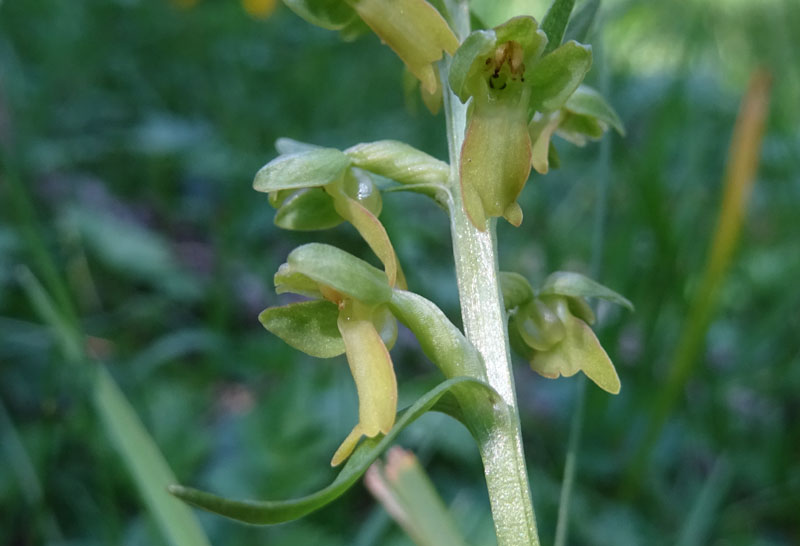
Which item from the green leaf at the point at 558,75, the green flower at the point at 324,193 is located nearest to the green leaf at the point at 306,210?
the green flower at the point at 324,193

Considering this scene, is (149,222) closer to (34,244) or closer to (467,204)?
(34,244)

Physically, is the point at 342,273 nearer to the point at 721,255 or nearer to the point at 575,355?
the point at 575,355

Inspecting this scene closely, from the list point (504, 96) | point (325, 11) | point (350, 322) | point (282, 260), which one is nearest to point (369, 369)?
point (350, 322)

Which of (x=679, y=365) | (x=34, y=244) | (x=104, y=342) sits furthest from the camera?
(x=104, y=342)

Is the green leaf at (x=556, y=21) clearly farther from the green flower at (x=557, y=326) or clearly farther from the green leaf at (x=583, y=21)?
the green flower at (x=557, y=326)

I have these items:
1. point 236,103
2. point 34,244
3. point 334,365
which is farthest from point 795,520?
point 236,103

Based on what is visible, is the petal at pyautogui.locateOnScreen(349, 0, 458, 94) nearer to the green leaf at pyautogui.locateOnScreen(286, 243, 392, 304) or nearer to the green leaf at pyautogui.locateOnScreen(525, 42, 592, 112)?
the green leaf at pyautogui.locateOnScreen(525, 42, 592, 112)
